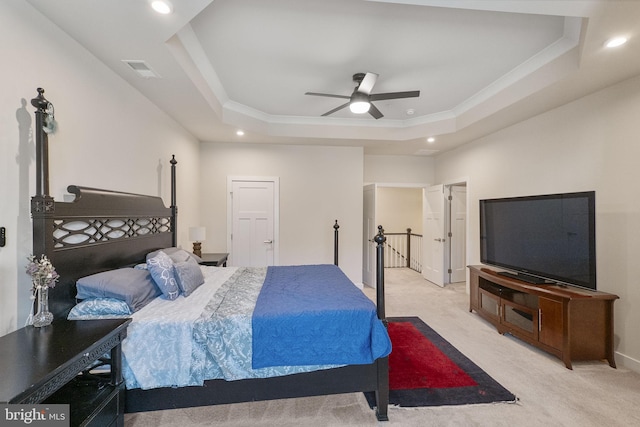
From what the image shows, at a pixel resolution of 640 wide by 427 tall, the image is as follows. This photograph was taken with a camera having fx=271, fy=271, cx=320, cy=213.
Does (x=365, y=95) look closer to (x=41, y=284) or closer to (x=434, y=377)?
(x=434, y=377)

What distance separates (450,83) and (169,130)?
3.57 meters

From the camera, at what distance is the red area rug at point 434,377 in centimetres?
214

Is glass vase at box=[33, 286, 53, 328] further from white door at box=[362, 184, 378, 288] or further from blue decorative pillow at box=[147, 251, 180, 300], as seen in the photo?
white door at box=[362, 184, 378, 288]

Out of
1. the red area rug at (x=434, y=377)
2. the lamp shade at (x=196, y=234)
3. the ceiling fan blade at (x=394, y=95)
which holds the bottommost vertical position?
the red area rug at (x=434, y=377)

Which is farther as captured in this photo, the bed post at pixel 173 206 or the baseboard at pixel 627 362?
the bed post at pixel 173 206

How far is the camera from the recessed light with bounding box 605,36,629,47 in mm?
1979

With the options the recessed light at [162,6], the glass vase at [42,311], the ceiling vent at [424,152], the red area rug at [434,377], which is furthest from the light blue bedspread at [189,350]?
the ceiling vent at [424,152]

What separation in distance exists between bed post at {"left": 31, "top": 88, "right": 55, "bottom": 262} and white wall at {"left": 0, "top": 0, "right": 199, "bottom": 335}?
4.0 inches

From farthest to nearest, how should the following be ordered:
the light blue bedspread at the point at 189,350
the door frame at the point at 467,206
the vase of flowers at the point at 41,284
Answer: the door frame at the point at 467,206 → the light blue bedspread at the point at 189,350 → the vase of flowers at the point at 41,284

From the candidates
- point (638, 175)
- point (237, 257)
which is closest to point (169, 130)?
point (237, 257)

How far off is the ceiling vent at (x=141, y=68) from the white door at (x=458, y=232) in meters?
5.31

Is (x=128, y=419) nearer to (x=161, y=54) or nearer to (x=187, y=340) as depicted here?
(x=187, y=340)

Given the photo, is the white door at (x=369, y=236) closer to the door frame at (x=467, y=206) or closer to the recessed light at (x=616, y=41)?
the door frame at (x=467, y=206)

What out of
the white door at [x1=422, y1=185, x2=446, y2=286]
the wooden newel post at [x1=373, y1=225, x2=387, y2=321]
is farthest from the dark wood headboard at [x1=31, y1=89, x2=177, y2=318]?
the white door at [x1=422, y1=185, x2=446, y2=286]
